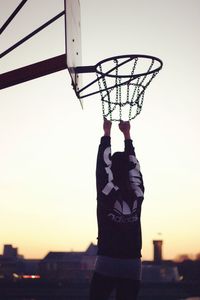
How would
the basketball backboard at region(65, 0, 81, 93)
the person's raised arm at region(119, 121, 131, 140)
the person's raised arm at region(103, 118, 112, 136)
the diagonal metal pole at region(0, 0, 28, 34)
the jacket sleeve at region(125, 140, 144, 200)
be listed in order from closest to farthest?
1. the jacket sleeve at region(125, 140, 144, 200)
2. the person's raised arm at region(103, 118, 112, 136)
3. the person's raised arm at region(119, 121, 131, 140)
4. the basketball backboard at region(65, 0, 81, 93)
5. the diagonal metal pole at region(0, 0, 28, 34)

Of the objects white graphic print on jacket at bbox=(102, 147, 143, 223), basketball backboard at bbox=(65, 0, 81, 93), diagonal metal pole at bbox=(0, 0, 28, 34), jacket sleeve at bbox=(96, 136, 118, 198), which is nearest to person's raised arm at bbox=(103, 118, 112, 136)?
jacket sleeve at bbox=(96, 136, 118, 198)

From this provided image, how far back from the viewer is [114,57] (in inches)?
213

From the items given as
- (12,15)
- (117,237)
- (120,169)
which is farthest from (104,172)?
(12,15)

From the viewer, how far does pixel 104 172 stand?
3.41 meters

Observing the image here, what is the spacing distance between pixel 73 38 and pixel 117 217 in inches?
112

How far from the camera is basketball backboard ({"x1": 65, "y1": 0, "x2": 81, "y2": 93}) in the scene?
4861 mm

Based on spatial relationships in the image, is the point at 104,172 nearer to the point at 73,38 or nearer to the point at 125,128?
the point at 125,128

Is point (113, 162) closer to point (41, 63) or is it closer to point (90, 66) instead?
point (41, 63)

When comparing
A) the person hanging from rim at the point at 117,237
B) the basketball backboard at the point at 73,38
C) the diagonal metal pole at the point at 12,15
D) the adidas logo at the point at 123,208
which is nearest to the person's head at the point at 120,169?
the person hanging from rim at the point at 117,237

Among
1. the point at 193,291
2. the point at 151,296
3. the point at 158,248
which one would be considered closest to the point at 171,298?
the point at 151,296

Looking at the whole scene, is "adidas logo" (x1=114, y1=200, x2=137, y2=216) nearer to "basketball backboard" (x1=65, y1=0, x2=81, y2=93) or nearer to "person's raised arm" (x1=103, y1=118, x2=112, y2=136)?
"person's raised arm" (x1=103, y1=118, x2=112, y2=136)

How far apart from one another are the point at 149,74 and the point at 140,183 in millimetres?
2201

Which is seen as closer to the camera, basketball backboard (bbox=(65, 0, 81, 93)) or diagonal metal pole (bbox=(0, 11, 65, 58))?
basketball backboard (bbox=(65, 0, 81, 93))

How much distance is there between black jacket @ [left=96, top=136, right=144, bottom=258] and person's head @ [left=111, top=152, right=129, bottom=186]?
0.09 meters
